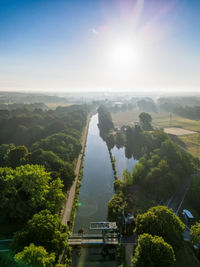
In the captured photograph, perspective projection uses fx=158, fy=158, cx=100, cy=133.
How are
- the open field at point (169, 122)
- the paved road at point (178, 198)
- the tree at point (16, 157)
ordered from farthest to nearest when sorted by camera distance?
1. the open field at point (169, 122)
2. the tree at point (16, 157)
3. the paved road at point (178, 198)

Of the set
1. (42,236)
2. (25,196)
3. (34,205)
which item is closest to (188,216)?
(42,236)

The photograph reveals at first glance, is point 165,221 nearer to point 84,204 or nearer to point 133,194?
point 133,194

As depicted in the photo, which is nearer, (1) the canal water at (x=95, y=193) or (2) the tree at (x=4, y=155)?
(1) the canal water at (x=95, y=193)

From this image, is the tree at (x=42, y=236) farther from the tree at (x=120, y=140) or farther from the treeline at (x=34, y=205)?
the tree at (x=120, y=140)

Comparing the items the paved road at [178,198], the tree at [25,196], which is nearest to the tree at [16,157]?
the tree at [25,196]

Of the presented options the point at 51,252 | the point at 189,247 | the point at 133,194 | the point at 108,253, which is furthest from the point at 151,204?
the point at 51,252
